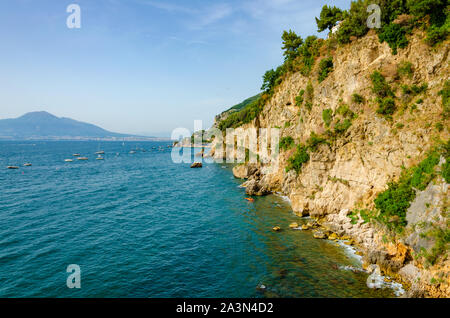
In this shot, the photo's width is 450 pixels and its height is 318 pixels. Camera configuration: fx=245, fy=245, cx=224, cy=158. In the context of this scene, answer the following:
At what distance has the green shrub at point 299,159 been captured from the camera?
43500mm

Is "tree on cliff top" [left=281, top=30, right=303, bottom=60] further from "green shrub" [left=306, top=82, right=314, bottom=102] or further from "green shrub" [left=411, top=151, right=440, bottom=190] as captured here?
"green shrub" [left=411, top=151, right=440, bottom=190]

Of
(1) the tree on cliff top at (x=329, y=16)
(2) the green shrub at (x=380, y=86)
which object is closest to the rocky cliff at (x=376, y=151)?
(2) the green shrub at (x=380, y=86)

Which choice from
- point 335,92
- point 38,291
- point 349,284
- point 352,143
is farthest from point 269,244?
point 335,92

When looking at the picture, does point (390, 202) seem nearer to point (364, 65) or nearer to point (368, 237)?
point (368, 237)

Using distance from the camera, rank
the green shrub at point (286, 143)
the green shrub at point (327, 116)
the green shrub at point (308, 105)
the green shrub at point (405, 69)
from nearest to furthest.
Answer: the green shrub at point (405, 69) → the green shrub at point (327, 116) → the green shrub at point (308, 105) → the green shrub at point (286, 143)

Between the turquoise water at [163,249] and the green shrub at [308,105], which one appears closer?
the turquoise water at [163,249]

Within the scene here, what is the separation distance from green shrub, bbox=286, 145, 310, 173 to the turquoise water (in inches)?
286

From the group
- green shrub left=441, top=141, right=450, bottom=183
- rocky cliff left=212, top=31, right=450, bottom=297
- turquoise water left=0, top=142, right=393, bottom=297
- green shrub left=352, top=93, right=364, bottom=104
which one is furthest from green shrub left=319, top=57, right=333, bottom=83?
green shrub left=441, top=141, right=450, bottom=183

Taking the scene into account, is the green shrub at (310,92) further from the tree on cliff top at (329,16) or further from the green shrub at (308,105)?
the tree on cliff top at (329,16)

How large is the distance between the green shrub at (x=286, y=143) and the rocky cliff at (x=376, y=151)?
3686mm

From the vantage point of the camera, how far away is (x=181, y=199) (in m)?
52.1

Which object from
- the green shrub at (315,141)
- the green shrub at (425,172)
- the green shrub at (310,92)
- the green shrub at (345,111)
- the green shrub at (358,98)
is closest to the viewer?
the green shrub at (425,172)

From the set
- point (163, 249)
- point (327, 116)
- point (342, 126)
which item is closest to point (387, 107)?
point (342, 126)

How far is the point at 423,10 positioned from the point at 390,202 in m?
25.0
